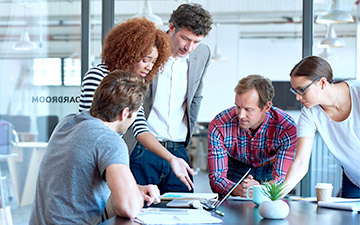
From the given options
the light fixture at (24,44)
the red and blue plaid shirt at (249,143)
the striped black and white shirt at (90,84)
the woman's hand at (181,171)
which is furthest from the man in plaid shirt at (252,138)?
the light fixture at (24,44)

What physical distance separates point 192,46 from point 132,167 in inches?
31.0

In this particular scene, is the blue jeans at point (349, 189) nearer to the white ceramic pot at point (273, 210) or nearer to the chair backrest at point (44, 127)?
the white ceramic pot at point (273, 210)

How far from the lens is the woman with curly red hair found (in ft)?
8.02

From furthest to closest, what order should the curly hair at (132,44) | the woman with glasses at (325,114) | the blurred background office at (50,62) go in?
the blurred background office at (50,62), the woman with glasses at (325,114), the curly hair at (132,44)

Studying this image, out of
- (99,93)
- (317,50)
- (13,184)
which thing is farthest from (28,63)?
(99,93)

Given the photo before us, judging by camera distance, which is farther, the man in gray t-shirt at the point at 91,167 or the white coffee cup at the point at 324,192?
the white coffee cup at the point at 324,192

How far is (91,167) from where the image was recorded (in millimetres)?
1835

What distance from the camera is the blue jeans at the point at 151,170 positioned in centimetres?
290

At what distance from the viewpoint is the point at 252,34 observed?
12.8 meters

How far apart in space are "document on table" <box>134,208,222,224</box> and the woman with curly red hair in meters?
0.42

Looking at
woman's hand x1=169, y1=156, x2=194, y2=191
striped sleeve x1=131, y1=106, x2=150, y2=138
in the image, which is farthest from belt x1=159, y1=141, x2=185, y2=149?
woman's hand x1=169, y1=156, x2=194, y2=191

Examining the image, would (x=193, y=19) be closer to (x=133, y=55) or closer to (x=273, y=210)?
(x=133, y=55)

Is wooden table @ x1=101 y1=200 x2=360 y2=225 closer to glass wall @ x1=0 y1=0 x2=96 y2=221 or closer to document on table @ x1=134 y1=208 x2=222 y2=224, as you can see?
document on table @ x1=134 y1=208 x2=222 y2=224

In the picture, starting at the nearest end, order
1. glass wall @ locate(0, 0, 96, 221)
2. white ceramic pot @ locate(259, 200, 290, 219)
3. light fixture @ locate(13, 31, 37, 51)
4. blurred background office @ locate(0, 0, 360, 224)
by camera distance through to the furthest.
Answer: white ceramic pot @ locate(259, 200, 290, 219) < blurred background office @ locate(0, 0, 360, 224) < glass wall @ locate(0, 0, 96, 221) < light fixture @ locate(13, 31, 37, 51)
